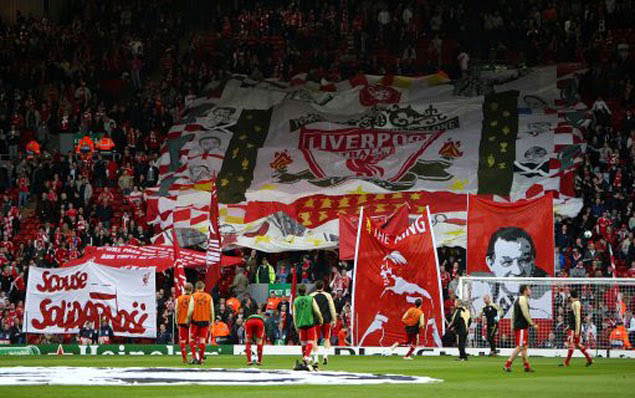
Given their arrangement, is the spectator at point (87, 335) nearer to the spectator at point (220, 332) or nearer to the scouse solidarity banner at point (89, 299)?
the scouse solidarity banner at point (89, 299)

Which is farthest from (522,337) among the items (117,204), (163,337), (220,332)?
(117,204)

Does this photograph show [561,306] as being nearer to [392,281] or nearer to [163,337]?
[392,281]

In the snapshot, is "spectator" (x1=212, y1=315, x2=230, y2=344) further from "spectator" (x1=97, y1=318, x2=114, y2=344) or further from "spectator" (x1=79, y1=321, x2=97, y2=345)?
"spectator" (x1=79, y1=321, x2=97, y2=345)

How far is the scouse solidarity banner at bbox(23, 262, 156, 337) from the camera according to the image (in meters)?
38.9

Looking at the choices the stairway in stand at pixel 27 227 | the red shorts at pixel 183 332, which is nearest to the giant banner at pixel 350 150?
the stairway in stand at pixel 27 227

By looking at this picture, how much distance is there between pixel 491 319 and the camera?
3500 centimetres

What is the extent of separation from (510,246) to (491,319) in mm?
2407

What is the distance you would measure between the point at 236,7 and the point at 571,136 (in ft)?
63.3

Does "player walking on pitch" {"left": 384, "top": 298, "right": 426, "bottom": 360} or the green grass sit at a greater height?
"player walking on pitch" {"left": 384, "top": 298, "right": 426, "bottom": 360}

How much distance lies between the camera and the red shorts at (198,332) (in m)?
29.9

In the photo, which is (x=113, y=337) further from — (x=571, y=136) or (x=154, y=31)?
(x=154, y=31)

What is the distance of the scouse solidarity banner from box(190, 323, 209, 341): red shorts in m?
8.95

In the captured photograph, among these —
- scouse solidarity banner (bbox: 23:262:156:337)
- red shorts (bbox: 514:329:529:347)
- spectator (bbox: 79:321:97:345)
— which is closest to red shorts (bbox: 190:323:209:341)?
red shorts (bbox: 514:329:529:347)

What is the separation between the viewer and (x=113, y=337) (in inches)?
1551
